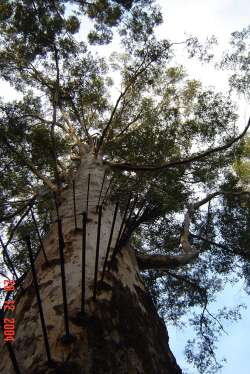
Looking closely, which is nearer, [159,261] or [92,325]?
[92,325]

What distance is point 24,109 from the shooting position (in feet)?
32.9

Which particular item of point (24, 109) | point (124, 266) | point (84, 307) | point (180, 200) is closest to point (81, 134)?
point (24, 109)

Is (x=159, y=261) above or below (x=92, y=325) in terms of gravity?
above

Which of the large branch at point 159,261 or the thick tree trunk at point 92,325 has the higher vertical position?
the large branch at point 159,261

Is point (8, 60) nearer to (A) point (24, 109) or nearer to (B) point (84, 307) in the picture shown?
(A) point (24, 109)

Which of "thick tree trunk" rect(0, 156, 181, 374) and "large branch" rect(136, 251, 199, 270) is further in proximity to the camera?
"large branch" rect(136, 251, 199, 270)

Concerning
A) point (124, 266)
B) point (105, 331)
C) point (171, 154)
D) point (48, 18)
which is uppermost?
point (48, 18)

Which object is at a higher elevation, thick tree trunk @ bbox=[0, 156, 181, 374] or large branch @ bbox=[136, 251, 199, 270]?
large branch @ bbox=[136, 251, 199, 270]

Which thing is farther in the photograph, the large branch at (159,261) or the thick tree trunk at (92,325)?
the large branch at (159,261)

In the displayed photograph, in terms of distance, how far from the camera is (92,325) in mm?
2404

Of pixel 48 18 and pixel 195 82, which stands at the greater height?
pixel 48 18

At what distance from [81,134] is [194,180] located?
3.55 m

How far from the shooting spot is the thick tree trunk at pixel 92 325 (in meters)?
2.17

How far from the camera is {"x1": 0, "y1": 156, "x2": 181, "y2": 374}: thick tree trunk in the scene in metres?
2.17
